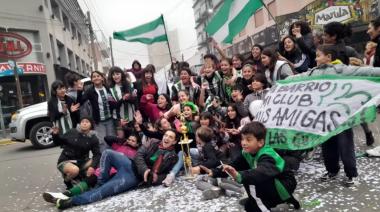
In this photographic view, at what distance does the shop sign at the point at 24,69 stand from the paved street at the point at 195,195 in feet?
40.0

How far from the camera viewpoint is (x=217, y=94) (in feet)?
19.7

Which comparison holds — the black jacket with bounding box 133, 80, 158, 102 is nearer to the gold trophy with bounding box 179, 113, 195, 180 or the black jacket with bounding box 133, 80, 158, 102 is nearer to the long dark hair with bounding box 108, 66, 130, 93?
the long dark hair with bounding box 108, 66, 130, 93

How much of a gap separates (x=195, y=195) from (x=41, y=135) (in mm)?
6651

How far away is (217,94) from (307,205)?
9.10 ft

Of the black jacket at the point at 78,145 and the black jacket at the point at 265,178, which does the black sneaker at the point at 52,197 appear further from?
the black jacket at the point at 265,178

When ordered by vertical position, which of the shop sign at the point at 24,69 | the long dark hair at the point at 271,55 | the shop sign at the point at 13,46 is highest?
the shop sign at the point at 13,46

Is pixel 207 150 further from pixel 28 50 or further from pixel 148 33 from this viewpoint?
pixel 28 50

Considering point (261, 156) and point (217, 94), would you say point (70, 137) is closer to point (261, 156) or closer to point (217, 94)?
point (217, 94)

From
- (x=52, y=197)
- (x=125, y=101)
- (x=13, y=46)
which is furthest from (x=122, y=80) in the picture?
(x=13, y=46)

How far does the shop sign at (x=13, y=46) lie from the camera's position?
1653 cm

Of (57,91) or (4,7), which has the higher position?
(4,7)

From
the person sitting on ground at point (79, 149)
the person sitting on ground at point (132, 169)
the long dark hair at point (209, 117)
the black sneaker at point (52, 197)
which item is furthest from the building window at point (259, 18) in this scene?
the black sneaker at point (52, 197)

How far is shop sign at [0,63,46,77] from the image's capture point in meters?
17.1

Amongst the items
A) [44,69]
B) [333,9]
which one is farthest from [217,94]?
[44,69]
